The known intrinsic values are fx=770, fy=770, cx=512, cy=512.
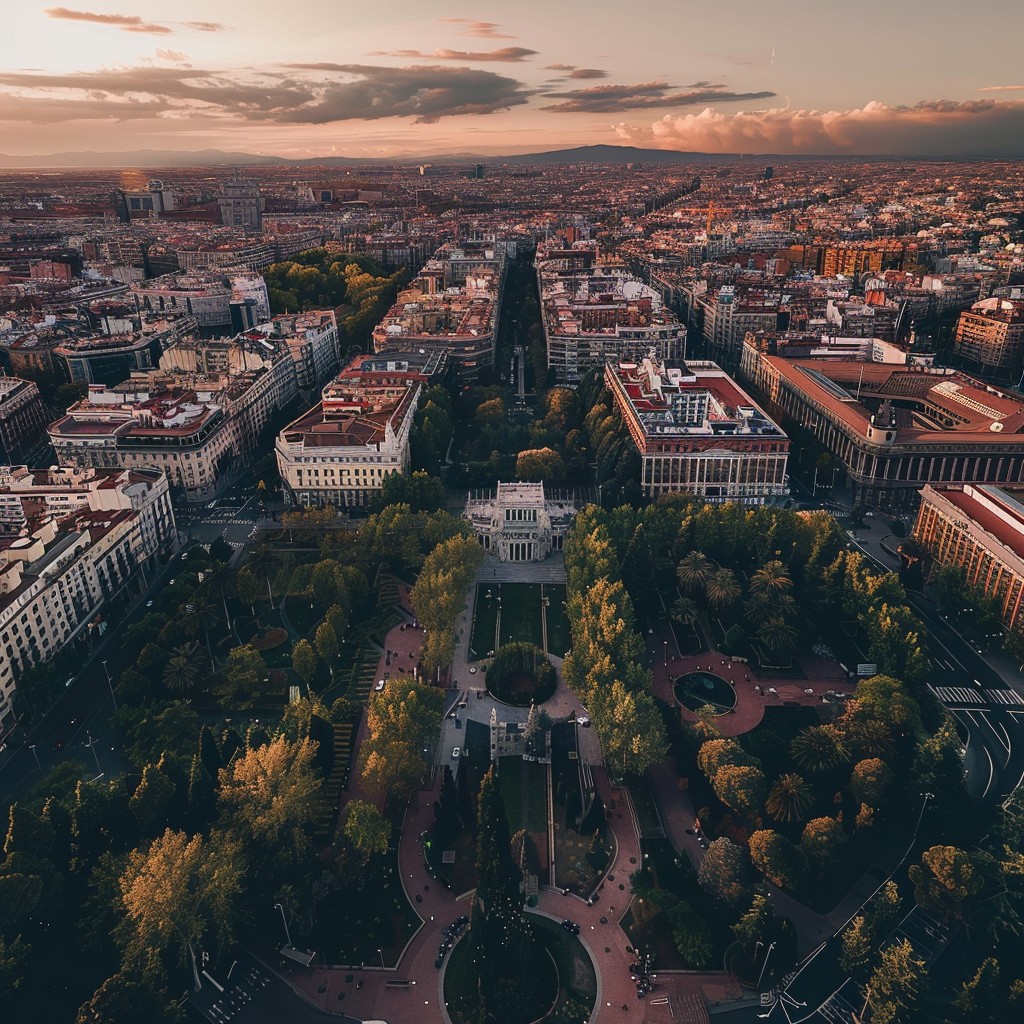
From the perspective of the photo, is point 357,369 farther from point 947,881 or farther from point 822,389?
point 947,881

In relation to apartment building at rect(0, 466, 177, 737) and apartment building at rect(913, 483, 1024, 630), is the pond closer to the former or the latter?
apartment building at rect(913, 483, 1024, 630)

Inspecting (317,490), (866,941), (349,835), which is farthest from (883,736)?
(317,490)

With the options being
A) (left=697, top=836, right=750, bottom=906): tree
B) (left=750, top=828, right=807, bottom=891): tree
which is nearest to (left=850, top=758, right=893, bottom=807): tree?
Result: (left=750, top=828, right=807, bottom=891): tree

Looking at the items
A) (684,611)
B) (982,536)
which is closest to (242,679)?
(684,611)

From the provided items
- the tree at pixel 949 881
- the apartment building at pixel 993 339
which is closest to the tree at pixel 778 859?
the tree at pixel 949 881

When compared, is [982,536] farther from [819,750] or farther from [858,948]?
[858,948]

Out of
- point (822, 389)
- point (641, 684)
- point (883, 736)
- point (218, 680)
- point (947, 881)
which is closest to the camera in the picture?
point (947, 881)

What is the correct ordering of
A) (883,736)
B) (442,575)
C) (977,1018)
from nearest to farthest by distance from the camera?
(977,1018), (883,736), (442,575)
